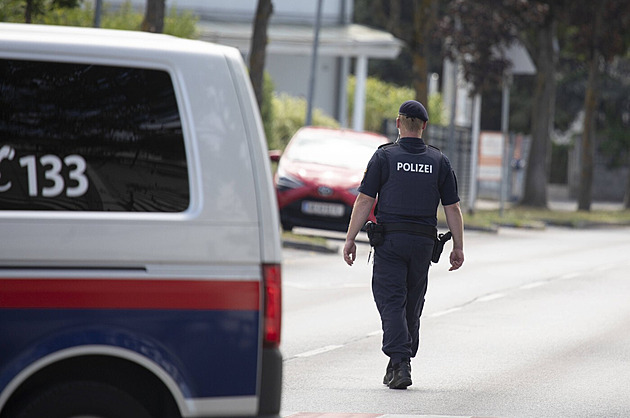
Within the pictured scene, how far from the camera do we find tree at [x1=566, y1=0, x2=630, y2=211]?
3884 cm

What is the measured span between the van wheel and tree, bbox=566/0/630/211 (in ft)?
116

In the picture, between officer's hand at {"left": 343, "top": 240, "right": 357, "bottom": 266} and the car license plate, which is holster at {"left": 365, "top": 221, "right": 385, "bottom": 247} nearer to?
officer's hand at {"left": 343, "top": 240, "right": 357, "bottom": 266}

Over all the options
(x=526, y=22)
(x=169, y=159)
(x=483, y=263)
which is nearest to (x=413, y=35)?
(x=526, y=22)

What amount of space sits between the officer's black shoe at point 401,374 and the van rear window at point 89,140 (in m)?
3.89

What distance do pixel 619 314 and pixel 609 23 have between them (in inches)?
1075

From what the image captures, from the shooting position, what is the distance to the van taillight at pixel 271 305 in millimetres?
4918

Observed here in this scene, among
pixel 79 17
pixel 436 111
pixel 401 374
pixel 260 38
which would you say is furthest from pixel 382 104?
pixel 401 374

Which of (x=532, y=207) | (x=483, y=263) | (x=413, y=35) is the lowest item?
(x=532, y=207)

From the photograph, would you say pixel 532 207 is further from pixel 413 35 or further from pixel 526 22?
pixel 413 35

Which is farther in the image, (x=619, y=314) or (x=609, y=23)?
(x=609, y=23)

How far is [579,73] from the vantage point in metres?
56.3

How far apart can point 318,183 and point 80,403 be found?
1555cm

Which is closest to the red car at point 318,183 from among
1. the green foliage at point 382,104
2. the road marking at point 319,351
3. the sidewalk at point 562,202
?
the road marking at point 319,351

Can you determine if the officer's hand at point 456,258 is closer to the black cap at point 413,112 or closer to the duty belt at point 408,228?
the duty belt at point 408,228
